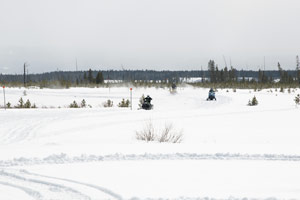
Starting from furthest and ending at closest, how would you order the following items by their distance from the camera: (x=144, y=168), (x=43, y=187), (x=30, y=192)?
1. (x=144, y=168)
2. (x=43, y=187)
3. (x=30, y=192)

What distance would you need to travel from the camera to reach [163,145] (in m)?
10.1

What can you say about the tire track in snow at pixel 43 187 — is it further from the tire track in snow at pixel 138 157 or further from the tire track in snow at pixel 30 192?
the tire track in snow at pixel 138 157

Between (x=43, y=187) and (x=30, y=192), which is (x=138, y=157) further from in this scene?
(x=30, y=192)

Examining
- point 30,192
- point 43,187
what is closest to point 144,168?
point 43,187

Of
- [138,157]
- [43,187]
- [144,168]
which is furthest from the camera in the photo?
[138,157]

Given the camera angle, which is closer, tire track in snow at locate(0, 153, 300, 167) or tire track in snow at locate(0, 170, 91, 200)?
tire track in snow at locate(0, 170, 91, 200)

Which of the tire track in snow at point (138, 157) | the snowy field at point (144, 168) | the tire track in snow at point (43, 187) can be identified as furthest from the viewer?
the tire track in snow at point (138, 157)

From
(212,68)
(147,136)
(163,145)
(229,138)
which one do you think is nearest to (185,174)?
(163,145)

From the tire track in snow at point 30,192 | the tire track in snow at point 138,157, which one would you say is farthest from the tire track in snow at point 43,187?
the tire track in snow at point 138,157

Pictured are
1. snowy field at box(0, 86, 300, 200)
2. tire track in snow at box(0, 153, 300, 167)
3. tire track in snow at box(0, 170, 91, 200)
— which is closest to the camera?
tire track in snow at box(0, 170, 91, 200)

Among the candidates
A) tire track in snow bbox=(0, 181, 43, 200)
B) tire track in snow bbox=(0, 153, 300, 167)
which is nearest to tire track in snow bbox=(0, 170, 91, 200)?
tire track in snow bbox=(0, 181, 43, 200)

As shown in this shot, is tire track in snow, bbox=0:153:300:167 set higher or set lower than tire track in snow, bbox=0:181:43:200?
higher

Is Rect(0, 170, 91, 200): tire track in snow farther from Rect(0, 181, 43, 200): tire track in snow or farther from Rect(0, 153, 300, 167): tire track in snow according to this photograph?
Rect(0, 153, 300, 167): tire track in snow

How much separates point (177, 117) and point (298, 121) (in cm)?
682
